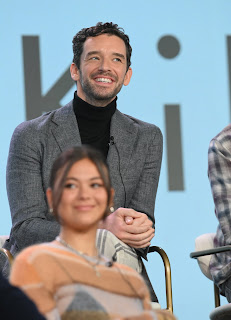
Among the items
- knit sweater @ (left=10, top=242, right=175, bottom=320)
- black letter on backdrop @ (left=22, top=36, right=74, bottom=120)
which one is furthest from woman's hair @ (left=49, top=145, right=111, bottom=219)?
black letter on backdrop @ (left=22, top=36, right=74, bottom=120)

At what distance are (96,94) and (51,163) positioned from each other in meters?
0.36

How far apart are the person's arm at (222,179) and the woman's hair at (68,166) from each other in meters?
1.58

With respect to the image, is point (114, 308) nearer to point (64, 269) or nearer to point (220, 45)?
point (64, 269)

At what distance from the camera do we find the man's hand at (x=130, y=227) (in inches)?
96.4

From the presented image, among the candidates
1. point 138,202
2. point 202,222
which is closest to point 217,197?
point 138,202

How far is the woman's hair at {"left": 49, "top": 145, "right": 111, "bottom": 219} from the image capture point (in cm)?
142

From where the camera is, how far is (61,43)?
4.12m

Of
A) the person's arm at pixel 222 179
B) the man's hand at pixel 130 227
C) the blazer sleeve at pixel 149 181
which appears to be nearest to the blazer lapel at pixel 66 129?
the blazer sleeve at pixel 149 181

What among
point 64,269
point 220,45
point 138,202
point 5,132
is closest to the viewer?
point 64,269

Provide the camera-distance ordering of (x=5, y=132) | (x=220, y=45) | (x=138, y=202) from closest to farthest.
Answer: (x=138, y=202) → (x=5, y=132) → (x=220, y=45)

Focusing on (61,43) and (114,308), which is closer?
(114,308)

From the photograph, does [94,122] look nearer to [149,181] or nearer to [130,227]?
[149,181]

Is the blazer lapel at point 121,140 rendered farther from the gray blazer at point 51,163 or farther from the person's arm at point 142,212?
the person's arm at point 142,212

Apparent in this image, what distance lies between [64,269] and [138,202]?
1564 millimetres
